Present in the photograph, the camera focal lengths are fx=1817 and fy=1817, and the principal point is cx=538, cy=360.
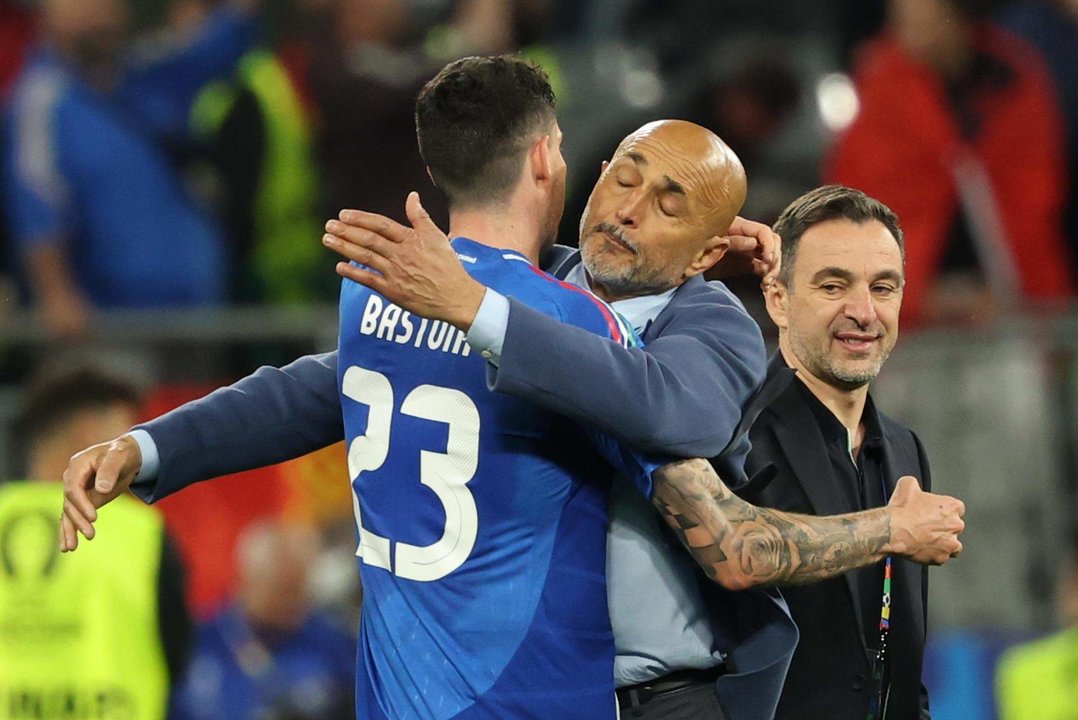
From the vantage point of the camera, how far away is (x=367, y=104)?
26.4ft

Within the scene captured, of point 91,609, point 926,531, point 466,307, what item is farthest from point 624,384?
point 91,609

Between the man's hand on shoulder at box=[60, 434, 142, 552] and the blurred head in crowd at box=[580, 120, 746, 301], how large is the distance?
98cm

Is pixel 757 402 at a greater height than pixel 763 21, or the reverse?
pixel 763 21

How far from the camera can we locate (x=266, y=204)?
320 inches

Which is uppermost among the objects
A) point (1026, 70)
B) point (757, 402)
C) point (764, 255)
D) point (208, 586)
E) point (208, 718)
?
point (1026, 70)

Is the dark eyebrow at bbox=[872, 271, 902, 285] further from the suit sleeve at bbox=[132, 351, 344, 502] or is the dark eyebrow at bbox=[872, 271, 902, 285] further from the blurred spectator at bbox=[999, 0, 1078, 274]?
the blurred spectator at bbox=[999, 0, 1078, 274]

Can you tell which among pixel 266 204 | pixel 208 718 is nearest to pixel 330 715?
A: pixel 208 718

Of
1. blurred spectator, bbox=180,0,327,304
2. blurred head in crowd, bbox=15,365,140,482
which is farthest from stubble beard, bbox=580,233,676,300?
blurred spectator, bbox=180,0,327,304

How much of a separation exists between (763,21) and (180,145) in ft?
10.7

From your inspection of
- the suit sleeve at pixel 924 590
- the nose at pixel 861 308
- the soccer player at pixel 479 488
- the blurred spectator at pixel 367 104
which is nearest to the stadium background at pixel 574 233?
the blurred spectator at pixel 367 104

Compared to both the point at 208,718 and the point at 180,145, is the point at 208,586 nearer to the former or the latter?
the point at 208,718

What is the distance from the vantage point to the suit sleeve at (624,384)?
10.1ft

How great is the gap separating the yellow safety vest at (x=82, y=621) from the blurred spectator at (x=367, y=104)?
192 cm

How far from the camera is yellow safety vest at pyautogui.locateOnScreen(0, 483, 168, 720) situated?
6.65m
